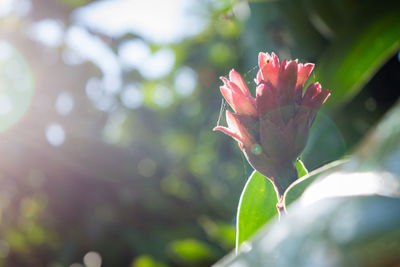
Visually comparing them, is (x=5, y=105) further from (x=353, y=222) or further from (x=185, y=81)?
(x=353, y=222)

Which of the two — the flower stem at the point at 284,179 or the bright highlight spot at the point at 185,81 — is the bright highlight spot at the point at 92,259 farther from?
the flower stem at the point at 284,179

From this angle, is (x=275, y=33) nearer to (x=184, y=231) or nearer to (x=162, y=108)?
(x=184, y=231)

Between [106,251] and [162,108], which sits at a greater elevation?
[162,108]

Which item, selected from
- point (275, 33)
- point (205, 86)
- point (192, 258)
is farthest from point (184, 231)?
point (275, 33)

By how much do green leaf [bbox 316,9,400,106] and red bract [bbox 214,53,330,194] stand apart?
29 centimetres

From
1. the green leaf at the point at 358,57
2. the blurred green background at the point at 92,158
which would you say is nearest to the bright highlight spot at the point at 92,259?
the blurred green background at the point at 92,158

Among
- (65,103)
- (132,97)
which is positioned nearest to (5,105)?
(65,103)

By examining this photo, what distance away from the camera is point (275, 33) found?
3.64 ft

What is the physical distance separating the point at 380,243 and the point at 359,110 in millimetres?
788

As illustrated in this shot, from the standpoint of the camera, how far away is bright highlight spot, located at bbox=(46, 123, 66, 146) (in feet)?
6.04

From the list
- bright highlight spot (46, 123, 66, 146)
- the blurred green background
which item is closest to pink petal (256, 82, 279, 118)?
the blurred green background

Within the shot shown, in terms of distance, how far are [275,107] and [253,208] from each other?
0.27 ft

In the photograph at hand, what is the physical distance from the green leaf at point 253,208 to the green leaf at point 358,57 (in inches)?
11.6

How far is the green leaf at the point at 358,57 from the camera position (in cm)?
57
